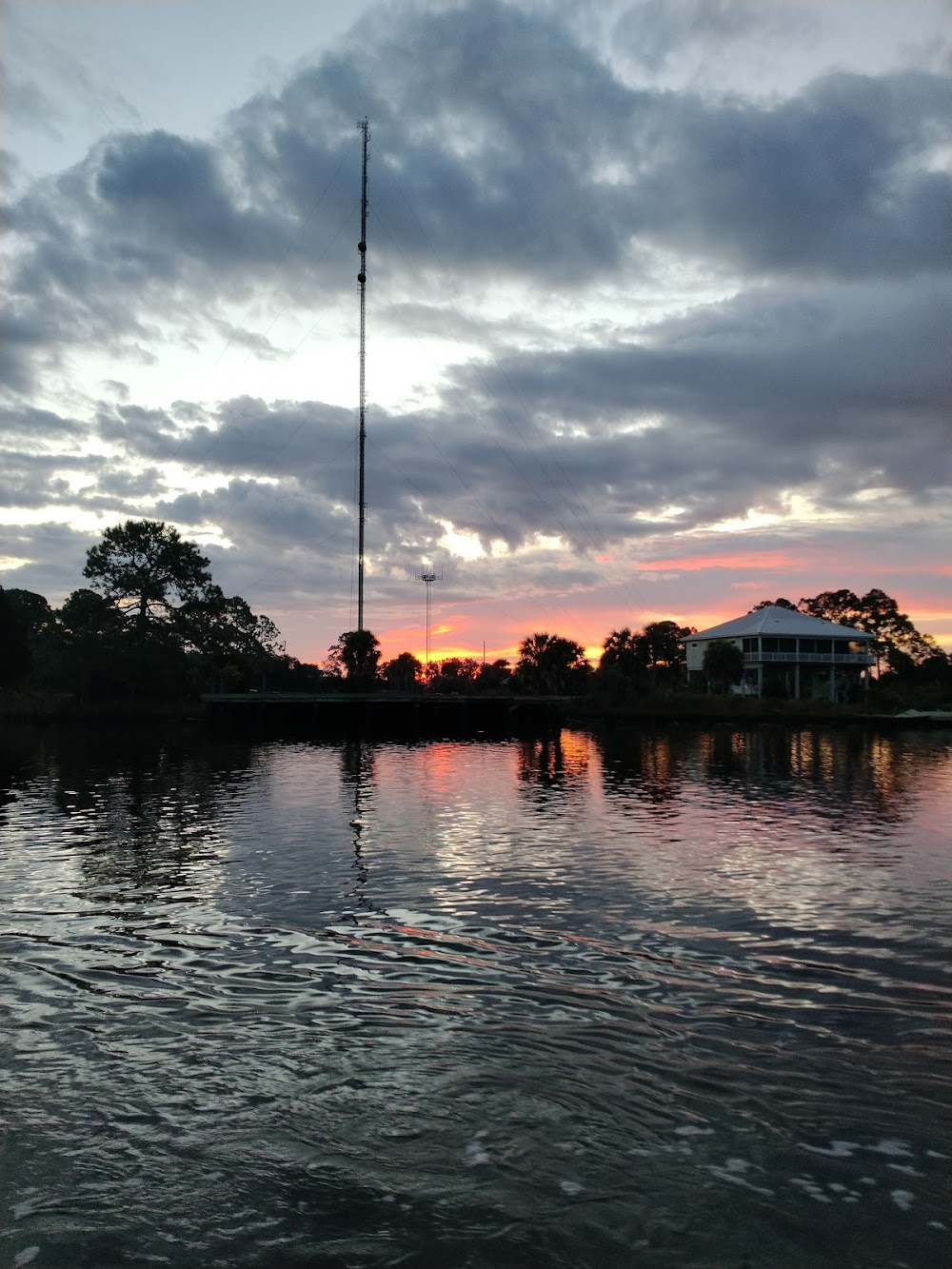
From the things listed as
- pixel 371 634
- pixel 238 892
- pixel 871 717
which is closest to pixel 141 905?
pixel 238 892

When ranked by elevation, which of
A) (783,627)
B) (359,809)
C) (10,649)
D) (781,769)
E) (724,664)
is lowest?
(359,809)

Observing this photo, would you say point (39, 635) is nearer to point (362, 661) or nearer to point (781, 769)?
point (362, 661)

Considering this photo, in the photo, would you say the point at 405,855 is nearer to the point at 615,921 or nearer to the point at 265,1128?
the point at 615,921

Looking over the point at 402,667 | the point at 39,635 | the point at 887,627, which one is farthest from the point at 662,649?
the point at 39,635

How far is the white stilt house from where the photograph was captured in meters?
110

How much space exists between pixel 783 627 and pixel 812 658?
4.77 metres

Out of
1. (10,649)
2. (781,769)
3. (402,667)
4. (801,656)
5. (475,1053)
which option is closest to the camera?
(475,1053)

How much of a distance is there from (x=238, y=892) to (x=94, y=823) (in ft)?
38.2

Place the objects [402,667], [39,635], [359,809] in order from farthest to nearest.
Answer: [402,667] < [39,635] < [359,809]

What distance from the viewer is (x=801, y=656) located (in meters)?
110

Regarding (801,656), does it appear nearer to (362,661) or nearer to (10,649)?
(362,661)

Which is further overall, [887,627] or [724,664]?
[887,627]

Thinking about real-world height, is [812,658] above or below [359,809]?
above

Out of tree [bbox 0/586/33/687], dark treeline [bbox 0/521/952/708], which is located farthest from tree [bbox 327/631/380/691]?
tree [bbox 0/586/33/687]
